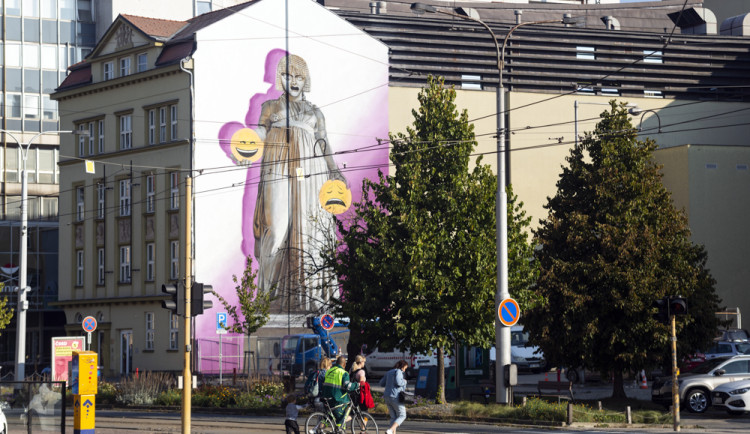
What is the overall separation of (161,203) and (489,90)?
2186 cm

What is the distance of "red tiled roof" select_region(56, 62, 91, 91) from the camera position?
61.2 meters

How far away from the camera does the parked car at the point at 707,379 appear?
Answer: 1169 inches

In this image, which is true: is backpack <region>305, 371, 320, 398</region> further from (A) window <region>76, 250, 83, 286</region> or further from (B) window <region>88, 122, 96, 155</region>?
(A) window <region>76, 250, 83, 286</region>

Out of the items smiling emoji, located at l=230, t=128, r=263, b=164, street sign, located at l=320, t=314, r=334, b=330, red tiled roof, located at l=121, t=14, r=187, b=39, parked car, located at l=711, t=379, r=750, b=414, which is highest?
red tiled roof, located at l=121, t=14, r=187, b=39

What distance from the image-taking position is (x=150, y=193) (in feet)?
188

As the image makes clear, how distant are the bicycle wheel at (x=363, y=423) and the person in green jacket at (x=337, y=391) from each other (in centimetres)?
61

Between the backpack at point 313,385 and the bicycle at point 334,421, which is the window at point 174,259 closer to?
the bicycle at point 334,421

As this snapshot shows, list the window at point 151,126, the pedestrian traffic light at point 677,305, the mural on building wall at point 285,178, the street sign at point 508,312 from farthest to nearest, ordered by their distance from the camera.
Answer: the window at point 151,126 < the mural on building wall at point 285,178 < the street sign at point 508,312 < the pedestrian traffic light at point 677,305

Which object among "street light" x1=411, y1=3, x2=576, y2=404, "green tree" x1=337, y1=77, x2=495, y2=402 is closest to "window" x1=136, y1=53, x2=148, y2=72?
"green tree" x1=337, y1=77, x2=495, y2=402

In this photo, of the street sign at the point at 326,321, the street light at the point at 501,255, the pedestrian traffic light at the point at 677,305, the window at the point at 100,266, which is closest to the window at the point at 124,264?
the window at the point at 100,266

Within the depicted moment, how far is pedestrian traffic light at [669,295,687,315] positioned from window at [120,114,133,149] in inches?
1556

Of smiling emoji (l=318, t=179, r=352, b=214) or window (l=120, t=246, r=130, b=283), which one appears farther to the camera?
smiling emoji (l=318, t=179, r=352, b=214)

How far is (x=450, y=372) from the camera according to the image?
1416 inches

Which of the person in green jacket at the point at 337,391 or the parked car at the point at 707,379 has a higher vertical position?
the person in green jacket at the point at 337,391
